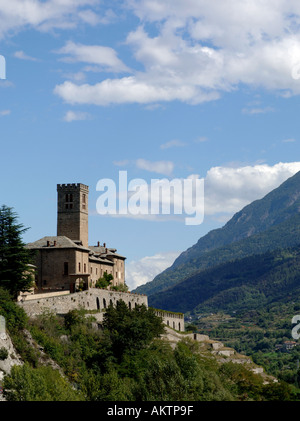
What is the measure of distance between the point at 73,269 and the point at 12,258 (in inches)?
563

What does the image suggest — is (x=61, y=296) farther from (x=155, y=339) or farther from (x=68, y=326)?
(x=155, y=339)

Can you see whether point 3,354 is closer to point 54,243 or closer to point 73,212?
point 54,243

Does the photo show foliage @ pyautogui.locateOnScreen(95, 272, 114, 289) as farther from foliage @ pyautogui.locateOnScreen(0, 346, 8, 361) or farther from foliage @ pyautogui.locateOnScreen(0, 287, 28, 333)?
foliage @ pyautogui.locateOnScreen(0, 346, 8, 361)

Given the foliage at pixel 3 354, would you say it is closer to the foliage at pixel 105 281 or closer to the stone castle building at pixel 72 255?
the stone castle building at pixel 72 255

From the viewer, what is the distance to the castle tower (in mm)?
109062

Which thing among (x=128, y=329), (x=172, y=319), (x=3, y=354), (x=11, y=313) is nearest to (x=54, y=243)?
(x=128, y=329)

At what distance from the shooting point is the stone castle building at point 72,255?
315 feet

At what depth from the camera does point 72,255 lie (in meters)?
97.0

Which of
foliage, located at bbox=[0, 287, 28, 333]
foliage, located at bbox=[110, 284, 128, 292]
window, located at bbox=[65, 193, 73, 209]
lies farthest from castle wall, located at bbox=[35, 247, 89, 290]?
foliage, located at bbox=[0, 287, 28, 333]

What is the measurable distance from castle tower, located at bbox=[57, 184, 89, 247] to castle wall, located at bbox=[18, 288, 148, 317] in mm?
11885

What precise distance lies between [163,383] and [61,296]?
2021 cm

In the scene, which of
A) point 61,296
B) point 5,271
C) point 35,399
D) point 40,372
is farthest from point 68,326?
point 35,399

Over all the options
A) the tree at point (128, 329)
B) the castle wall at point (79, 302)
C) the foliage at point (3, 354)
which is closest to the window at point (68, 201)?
the castle wall at point (79, 302)

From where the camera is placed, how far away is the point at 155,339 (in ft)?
306
